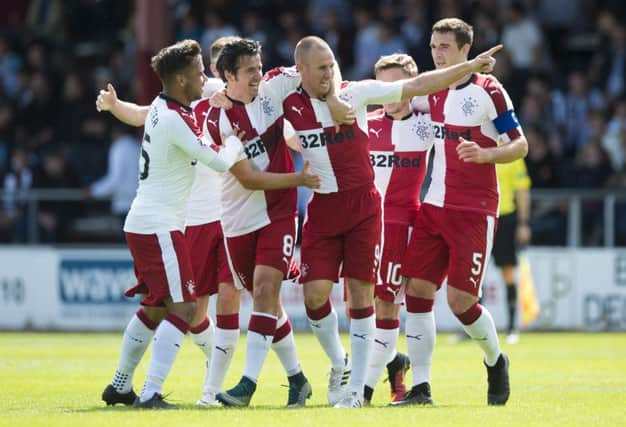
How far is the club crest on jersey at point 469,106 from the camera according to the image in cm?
1002

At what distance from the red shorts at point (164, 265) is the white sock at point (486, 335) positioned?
6.78ft

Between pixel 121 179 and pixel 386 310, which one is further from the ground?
pixel 121 179

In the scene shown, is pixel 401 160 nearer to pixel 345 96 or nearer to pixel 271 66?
pixel 345 96

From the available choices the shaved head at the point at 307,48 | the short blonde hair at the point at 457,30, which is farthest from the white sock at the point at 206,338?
the short blonde hair at the point at 457,30

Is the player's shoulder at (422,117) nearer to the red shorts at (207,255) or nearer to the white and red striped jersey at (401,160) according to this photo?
the white and red striped jersey at (401,160)

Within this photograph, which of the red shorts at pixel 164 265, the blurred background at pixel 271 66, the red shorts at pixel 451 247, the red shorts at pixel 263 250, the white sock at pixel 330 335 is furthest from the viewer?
the blurred background at pixel 271 66

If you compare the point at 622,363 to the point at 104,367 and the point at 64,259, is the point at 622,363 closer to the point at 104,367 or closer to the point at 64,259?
the point at 104,367

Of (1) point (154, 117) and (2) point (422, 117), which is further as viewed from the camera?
(2) point (422, 117)

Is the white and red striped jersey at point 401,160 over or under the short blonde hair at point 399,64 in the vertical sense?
under

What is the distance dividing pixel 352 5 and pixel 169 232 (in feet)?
50.5

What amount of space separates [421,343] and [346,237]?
1.02 meters

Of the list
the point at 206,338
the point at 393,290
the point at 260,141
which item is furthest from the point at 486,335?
the point at 206,338

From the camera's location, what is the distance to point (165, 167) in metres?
9.62

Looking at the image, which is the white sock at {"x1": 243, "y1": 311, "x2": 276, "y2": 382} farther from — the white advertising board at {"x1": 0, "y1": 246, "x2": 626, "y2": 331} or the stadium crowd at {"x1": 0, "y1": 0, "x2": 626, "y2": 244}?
the stadium crowd at {"x1": 0, "y1": 0, "x2": 626, "y2": 244}
